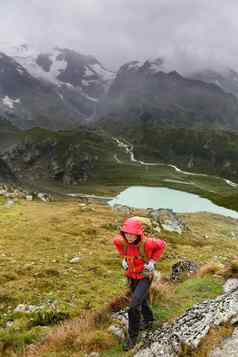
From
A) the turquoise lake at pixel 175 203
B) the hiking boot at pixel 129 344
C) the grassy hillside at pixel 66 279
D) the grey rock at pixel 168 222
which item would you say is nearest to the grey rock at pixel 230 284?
the grassy hillside at pixel 66 279

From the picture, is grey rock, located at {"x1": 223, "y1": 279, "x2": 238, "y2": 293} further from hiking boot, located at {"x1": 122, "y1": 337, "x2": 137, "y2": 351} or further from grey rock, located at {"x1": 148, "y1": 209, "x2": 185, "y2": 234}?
grey rock, located at {"x1": 148, "y1": 209, "x2": 185, "y2": 234}

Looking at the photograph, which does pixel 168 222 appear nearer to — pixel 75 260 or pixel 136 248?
pixel 75 260

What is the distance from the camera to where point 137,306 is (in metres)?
11.0

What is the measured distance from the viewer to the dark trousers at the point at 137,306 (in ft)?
35.6

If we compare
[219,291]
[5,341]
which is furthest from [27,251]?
[219,291]

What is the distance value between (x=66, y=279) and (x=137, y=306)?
35.5 ft

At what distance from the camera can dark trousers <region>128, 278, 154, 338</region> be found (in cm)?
1085

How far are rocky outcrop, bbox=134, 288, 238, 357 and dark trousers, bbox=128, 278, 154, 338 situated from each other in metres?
0.41

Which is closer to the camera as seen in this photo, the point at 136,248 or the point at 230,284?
the point at 136,248

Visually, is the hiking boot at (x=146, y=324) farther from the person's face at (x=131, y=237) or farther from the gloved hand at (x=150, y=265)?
the person's face at (x=131, y=237)

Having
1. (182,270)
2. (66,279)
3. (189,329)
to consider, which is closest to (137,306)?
(189,329)

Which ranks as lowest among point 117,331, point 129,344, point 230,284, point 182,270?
point 182,270

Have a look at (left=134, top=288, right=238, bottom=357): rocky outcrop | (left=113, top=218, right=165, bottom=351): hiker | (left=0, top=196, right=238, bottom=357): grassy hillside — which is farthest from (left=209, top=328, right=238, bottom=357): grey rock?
(left=0, top=196, right=238, bottom=357): grassy hillside

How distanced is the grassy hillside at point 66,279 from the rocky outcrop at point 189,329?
1077 millimetres
